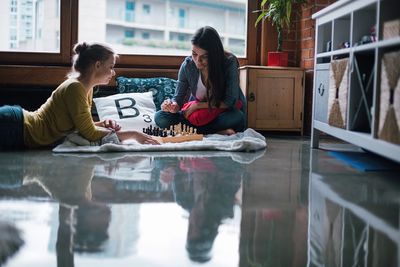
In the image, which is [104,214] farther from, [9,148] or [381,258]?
[9,148]

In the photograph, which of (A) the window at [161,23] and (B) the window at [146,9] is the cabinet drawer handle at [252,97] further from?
(B) the window at [146,9]

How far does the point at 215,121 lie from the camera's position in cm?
300

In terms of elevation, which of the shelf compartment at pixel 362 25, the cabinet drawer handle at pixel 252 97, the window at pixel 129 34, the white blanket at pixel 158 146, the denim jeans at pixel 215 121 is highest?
the window at pixel 129 34

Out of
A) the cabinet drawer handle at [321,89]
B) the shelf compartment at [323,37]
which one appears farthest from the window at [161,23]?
the cabinet drawer handle at [321,89]

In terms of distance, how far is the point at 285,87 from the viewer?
11.5ft

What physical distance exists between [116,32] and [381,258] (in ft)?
11.0

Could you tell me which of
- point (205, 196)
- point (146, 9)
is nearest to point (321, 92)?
point (205, 196)

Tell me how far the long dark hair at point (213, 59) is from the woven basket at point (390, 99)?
120 centimetres

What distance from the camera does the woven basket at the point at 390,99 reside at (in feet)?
5.63

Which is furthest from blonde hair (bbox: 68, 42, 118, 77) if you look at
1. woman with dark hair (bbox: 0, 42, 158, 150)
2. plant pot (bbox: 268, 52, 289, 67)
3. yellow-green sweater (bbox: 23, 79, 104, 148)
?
plant pot (bbox: 268, 52, 289, 67)

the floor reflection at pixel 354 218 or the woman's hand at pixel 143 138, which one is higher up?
the woman's hand at pixel 143 138

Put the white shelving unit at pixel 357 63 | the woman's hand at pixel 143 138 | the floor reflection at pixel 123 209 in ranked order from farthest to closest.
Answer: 1. the woman's hand at pixel 143 138
2. the white shelving unit at pixel 357 63
3. the floor reflection at pixel 123 209

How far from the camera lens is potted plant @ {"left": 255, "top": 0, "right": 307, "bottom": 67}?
3.40 metres

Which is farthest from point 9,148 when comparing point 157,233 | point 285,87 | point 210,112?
point 285,87
